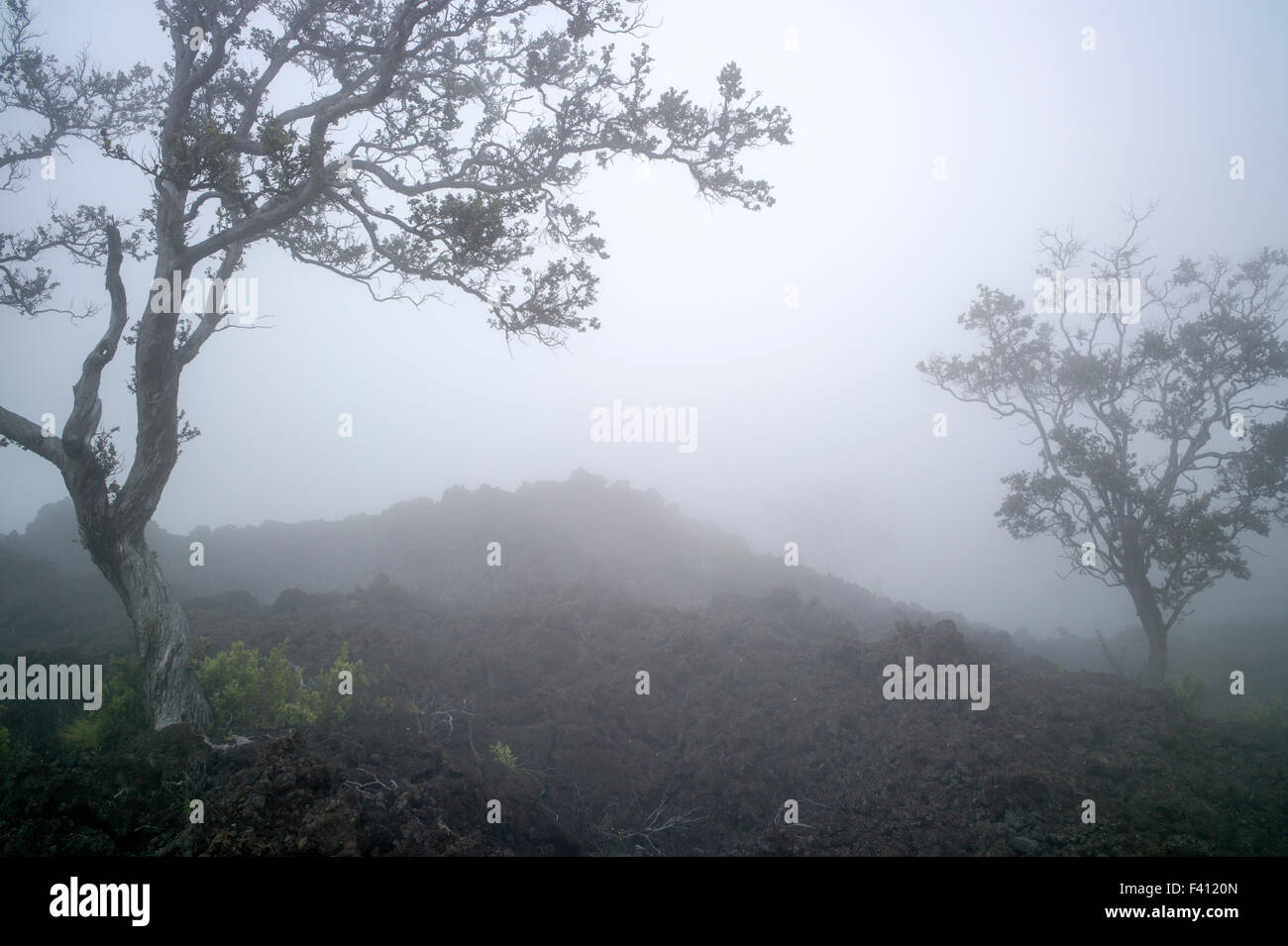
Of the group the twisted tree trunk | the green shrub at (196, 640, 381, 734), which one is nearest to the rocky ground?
the green shrub at (196, 640, 381, 734)

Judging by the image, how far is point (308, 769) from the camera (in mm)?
5332

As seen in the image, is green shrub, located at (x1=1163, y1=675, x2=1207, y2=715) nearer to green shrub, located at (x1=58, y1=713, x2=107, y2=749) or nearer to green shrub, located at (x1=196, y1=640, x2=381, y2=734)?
green shrub, located at (x1=196, y1=640, x2=381, y2=734)

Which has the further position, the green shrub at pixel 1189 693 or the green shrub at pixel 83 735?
the green shrub at pixel 1189 693

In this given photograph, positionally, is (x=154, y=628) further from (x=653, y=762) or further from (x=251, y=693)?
(x=653, y=762)

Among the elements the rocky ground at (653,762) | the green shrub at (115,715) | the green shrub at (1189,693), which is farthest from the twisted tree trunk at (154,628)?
the green shrub at (1189,693)

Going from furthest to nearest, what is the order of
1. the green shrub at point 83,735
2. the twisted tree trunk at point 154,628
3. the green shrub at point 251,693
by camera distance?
the green shrub at point 251,693, the twisted tree trunk at point 154,628, the green shrub at point 83,735

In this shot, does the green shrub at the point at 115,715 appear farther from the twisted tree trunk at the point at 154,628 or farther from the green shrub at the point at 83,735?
the twisted tree trunk at the point at 154,628

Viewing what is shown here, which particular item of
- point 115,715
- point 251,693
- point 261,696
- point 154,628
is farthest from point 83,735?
point 261,696

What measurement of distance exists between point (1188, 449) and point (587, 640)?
701 inches

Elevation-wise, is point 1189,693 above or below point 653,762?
below

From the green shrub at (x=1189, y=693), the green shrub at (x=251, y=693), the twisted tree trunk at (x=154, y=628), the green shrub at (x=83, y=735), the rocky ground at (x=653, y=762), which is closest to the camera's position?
the rocky ground at (x=653, y=762)

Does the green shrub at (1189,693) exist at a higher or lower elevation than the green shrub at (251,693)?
lower
